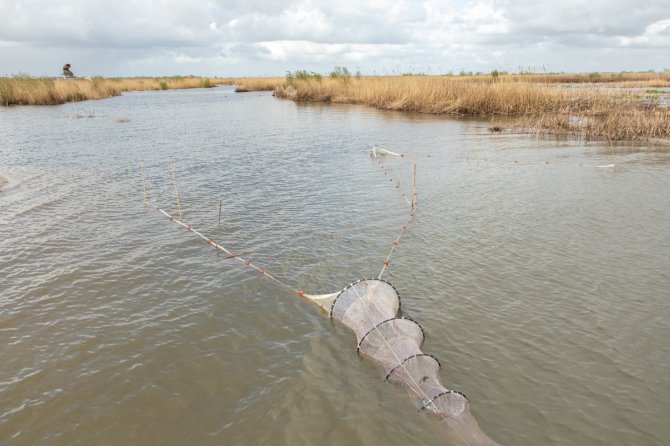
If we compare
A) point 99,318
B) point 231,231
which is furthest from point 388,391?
point 231,231

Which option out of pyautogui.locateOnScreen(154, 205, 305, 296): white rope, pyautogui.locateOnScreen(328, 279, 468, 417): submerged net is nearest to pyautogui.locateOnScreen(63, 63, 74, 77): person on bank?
pyautogui.locateOnScreen(154, 205, 305, 296): white rope

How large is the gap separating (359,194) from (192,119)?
22934mm

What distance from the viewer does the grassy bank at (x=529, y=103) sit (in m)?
20.9

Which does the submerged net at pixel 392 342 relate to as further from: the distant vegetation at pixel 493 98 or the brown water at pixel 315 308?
the distant vegetation at pixel 493 98

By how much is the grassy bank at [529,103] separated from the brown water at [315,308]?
6.69 m

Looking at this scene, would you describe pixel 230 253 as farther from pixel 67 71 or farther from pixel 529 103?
pixel 67 71

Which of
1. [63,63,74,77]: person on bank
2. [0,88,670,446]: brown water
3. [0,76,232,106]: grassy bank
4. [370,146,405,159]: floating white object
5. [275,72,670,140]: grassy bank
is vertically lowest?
[0,88,670,446]: brown water

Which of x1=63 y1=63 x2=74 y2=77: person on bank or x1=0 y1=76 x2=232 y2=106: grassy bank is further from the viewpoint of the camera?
x1=63 y1=63 x2=74 y2=77: person on bank

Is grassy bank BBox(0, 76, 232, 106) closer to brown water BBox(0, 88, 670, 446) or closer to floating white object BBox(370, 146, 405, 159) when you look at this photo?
brown water BBox(0, 88, 670, 446)

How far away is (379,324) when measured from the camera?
5.44 meters

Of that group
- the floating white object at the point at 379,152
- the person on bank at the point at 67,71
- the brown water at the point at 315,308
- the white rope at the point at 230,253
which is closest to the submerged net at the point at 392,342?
the brown water at the point at 315,308

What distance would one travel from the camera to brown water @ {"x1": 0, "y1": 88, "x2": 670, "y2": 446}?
4668 mm

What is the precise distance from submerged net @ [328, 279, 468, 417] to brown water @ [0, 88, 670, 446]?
183 mm

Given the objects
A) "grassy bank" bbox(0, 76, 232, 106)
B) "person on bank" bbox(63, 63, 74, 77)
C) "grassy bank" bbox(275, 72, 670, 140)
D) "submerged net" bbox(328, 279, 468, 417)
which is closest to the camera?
"submerged net" bbox(328, 279, 468, 417)
